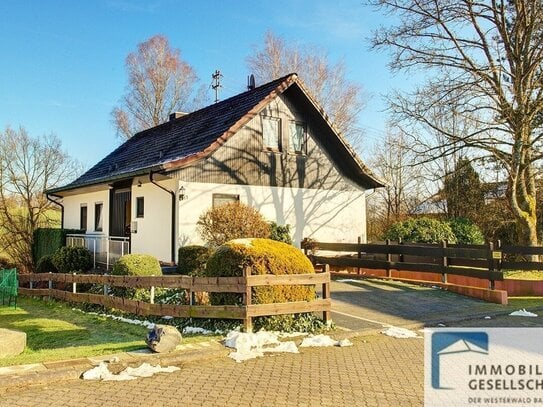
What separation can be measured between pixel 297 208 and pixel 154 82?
2187 cm

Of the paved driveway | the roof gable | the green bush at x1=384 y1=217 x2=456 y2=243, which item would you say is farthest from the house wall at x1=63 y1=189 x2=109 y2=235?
the green bush at x1=384 y1=217 x2=456 y2=243

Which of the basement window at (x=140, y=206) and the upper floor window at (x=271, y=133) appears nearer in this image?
the basement window at (x=140, y=206)

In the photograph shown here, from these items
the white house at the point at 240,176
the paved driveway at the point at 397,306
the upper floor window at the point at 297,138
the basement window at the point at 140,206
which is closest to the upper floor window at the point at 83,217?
the white house at the point at 240,176

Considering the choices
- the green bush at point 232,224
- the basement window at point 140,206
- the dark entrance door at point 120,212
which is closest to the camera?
the green bush at point 232,224

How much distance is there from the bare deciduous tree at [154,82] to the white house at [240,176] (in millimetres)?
14981

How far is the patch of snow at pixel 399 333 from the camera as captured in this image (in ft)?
28.6

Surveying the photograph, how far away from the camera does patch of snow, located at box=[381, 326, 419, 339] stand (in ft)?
28.6

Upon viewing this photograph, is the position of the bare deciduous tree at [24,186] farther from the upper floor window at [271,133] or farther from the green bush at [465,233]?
the green bush at [465,233]

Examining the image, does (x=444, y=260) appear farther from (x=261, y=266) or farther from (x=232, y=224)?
(x=261, y=266)

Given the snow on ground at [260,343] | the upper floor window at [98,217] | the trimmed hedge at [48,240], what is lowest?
the snow on ground at [260,343]

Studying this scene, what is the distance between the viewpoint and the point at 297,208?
19.0m

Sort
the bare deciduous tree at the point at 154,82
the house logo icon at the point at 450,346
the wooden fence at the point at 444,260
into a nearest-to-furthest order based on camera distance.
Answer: the house logo icon at the point at 450,346 → the wooden fence at the point at 444,260 → the bare deciduous tree at the point at 154,82

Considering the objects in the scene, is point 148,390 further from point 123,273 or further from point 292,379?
point 123,273

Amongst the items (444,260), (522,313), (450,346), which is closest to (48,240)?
(444,260)
